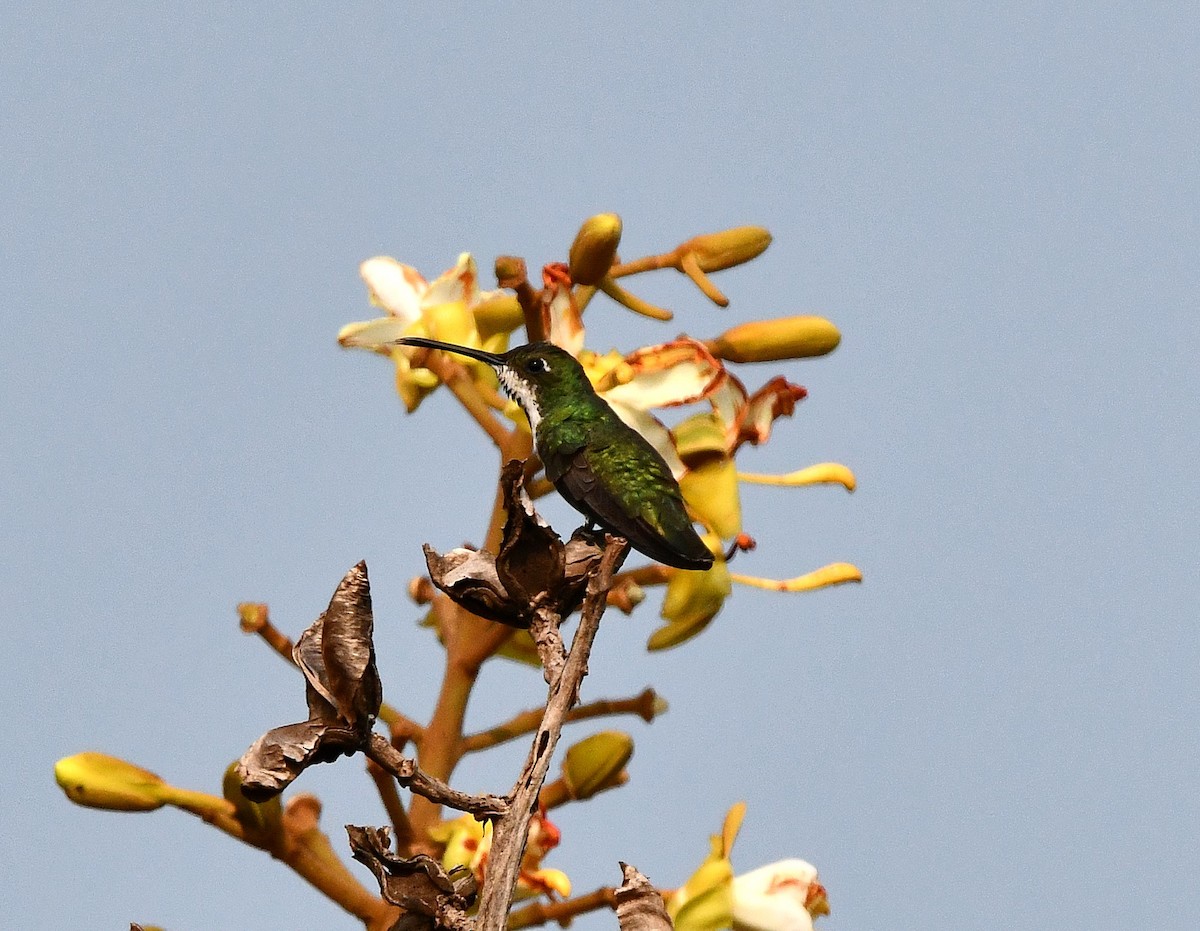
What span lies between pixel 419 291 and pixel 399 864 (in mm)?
1873

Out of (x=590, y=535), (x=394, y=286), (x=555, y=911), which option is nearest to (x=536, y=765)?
(x=590, y=535)

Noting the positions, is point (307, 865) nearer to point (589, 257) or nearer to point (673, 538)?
point (673, 538)

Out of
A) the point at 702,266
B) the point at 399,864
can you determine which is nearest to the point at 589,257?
the point at 702,266

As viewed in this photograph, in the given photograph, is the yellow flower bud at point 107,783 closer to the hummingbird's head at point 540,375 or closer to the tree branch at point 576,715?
the tree branch at point 576,715

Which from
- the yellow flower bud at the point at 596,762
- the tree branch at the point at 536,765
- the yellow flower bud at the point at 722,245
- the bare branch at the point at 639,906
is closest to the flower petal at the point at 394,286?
the yellow flower bud at the point at 722,245

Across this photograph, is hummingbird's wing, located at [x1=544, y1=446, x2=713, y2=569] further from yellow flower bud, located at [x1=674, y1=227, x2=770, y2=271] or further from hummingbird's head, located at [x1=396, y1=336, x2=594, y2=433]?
yellow flower bud, located at [x1=674, y1=227, x2=770, y2=271]

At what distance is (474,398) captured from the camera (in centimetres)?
317

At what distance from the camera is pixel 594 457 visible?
2680mm

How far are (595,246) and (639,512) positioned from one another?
0.51 metres

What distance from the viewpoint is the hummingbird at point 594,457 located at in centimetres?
246

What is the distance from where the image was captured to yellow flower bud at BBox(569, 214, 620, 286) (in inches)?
106

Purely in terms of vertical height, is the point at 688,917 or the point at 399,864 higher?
the point at 688,917

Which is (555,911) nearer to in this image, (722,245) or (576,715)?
(576,715)

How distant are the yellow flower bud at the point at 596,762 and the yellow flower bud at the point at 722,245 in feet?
3.39
